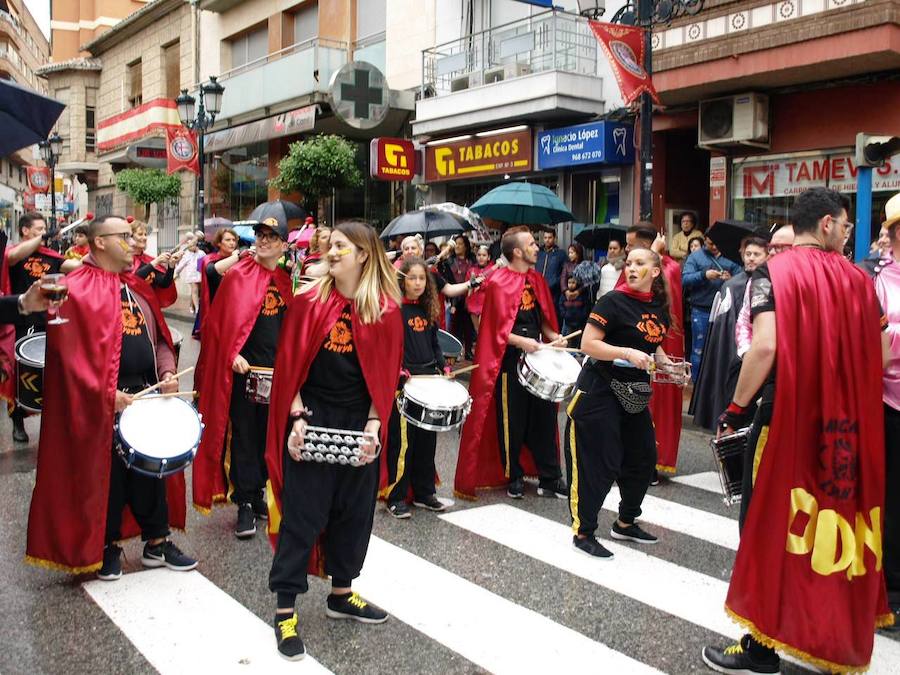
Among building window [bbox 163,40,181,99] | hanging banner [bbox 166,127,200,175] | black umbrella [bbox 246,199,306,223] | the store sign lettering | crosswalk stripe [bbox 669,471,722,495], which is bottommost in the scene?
crosswalk stripe [bbox 669,471,722,495]

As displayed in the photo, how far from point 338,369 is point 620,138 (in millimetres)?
12498

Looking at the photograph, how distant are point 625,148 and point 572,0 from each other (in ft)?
10.2

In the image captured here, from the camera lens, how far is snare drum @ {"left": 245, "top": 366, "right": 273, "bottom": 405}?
5840 mm

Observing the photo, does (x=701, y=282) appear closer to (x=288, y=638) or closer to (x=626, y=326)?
(x=626, y=326)

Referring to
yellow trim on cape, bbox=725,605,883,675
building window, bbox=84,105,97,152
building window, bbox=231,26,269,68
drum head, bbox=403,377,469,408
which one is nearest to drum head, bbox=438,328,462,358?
drum head, bbox=403,377,469,408

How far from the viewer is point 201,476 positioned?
5.98 meters

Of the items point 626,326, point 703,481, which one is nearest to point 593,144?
point 703,481

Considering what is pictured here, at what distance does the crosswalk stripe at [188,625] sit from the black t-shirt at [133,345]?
1.09m

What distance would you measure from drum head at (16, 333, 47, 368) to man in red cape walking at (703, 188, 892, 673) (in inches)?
170

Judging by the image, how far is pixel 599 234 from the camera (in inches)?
510

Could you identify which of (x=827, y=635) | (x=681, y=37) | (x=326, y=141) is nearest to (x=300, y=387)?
(x=827, y=635)

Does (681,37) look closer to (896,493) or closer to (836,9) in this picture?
(836,9)

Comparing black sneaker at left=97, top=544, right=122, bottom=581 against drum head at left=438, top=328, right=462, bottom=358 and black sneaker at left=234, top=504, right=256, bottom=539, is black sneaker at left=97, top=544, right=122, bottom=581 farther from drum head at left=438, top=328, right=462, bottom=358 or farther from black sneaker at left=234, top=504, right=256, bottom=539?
drum head at left=438, top=328, right=462, bottom=358

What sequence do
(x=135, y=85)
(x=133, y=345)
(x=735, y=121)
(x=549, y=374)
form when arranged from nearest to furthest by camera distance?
1. (x=133, y=345)
2. (x=549, y=374)
3. (x=735, y=121)
4. (x=135, y=85)
